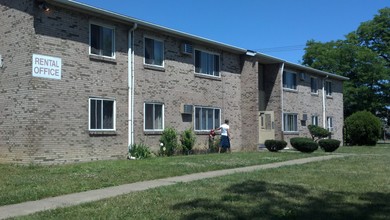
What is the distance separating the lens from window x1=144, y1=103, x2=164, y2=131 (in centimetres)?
1919

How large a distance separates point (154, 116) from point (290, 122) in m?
13.5

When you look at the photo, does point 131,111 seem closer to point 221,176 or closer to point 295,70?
point 221,176

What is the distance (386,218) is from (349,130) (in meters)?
30.6

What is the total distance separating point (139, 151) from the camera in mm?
18172

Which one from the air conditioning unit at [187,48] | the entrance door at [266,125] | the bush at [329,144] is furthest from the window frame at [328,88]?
the air conditioning unit at [187,48]

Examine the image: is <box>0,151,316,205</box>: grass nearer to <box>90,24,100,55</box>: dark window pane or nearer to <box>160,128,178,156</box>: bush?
<box>160,128,178,156</box>: bush

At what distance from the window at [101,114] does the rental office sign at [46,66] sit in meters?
1.71

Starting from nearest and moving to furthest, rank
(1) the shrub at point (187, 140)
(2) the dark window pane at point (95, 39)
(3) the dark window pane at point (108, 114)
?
(2) the dark window pane at point (95, 39)
(3) the dark window pane at point (108, 114)
(1) the shrub at point (187, 140)

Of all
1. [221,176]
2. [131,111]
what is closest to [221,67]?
[131,111]

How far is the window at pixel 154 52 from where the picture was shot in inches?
764

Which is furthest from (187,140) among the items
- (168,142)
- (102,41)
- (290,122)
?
(290,122)

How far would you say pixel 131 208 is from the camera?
7855 millimetres

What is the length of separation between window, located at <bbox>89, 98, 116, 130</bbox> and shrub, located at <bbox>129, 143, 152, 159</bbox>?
1.18 meters

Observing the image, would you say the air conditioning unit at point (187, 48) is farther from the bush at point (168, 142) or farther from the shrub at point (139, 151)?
the shrub at point (139, 151)
